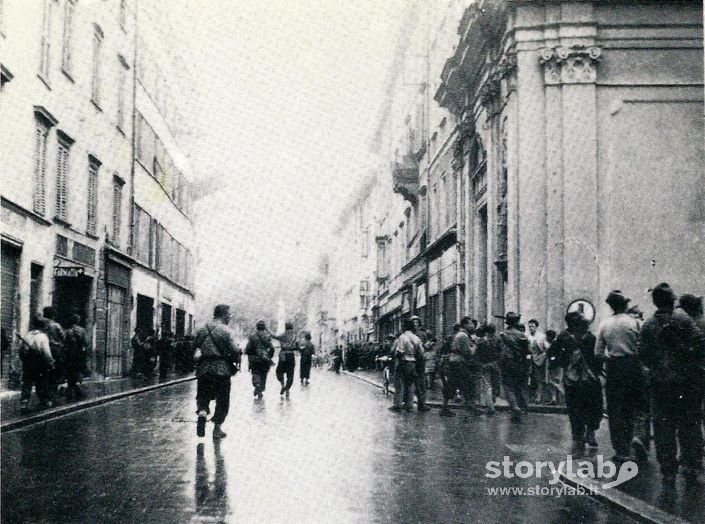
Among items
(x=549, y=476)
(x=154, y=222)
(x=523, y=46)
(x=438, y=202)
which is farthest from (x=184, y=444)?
(x=154, y=222)

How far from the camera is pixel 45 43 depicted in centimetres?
1983

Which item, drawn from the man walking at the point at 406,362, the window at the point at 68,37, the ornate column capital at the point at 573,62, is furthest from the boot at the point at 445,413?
the window at the point at 68,37

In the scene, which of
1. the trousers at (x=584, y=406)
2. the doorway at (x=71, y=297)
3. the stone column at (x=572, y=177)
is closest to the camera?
the trousers at (x=584, y=406)

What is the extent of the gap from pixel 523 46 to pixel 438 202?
1148cm

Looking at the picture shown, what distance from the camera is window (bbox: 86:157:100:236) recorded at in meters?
24.4

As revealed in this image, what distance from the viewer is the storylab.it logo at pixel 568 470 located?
26.6 feet

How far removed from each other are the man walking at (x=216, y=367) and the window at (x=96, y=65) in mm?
14349

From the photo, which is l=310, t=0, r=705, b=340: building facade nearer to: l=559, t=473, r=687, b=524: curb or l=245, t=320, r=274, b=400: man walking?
l=245, t=320, r=274, b=400: man walking

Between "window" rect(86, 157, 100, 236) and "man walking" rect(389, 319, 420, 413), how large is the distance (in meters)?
11.4

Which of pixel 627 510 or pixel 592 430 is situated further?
pixel 592 430

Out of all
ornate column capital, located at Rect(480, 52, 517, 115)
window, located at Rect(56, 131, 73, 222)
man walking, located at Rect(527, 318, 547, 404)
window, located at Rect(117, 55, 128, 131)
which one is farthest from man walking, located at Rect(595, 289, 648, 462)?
window, located at Rect(117, 55, 128, 131)

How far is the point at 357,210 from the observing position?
64312 millimetres

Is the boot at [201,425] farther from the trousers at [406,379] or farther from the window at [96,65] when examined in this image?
the window at [96,65]

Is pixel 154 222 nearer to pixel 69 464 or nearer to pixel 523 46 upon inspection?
pixel 523 46
